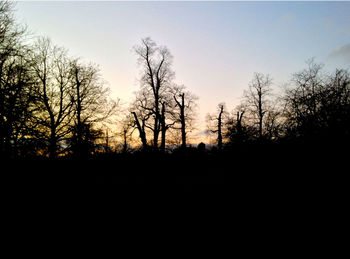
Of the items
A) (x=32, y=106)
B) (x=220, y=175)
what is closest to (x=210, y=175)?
(x=220, y=175)

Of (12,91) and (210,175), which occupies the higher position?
(12,91)

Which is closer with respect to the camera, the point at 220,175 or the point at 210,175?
the point at 220,175

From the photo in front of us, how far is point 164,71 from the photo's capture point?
21.3 metres

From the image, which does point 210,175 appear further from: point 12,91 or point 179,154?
point 12,91

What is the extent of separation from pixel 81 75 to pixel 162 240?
58.0 ft

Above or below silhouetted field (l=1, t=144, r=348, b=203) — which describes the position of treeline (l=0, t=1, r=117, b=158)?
above

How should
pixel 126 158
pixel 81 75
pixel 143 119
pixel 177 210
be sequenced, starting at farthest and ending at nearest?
pixel 143 119, pixel 81 75, pixel 126 158, pixel 177 210

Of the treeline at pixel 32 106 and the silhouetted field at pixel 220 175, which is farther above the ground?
the treeline at pixel 32 106

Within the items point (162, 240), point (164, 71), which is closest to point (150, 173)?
point (162, 240)

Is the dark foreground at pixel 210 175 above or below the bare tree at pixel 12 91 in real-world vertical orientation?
below

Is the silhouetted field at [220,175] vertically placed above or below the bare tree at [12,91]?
below

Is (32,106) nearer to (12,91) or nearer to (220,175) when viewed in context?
(12,91)

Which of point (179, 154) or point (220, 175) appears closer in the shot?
point (220, 175)

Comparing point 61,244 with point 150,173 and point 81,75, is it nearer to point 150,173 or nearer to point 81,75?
point 150,173
